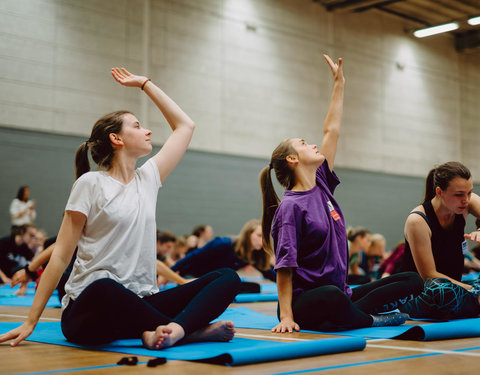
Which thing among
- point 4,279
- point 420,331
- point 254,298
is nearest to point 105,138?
point 420,331

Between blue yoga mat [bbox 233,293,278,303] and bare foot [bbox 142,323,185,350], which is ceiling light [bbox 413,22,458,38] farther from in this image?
bare foot [bbox 142,323,185,350]

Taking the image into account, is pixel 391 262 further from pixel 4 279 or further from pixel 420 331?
pixel 4 279

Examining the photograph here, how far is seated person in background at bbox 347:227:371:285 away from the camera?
697 cm

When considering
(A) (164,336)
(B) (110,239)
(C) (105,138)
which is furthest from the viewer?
(C) (105,138)

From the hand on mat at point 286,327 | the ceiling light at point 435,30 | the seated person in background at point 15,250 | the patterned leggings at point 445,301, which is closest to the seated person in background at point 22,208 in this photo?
the seated person in background at point 15,250

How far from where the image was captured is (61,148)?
970cm

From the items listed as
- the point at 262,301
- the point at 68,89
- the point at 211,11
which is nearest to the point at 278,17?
the point at 211,11

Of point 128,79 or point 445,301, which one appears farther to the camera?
point 445,301

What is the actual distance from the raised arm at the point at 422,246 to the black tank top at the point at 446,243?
0.22 ft

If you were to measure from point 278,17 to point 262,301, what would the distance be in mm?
8225

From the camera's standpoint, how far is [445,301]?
320cm

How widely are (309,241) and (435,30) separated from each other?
12.0m

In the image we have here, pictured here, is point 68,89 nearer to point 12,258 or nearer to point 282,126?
point 12,258

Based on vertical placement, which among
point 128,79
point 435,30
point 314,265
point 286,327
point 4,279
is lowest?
point 4,279
